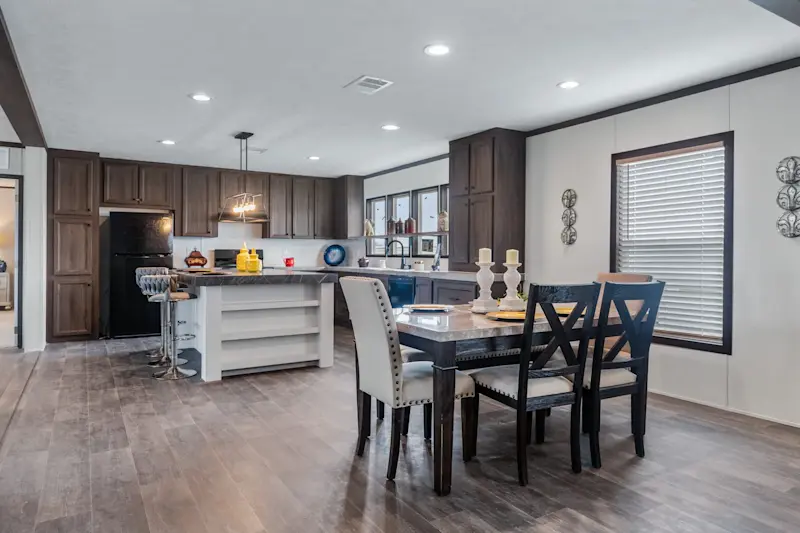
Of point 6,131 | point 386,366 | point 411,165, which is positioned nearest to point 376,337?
point 386,366

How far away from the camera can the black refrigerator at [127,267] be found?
22.2 ft

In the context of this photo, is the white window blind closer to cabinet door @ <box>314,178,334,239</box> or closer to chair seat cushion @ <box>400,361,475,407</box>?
chair seat cushion @ <box>400,361,475,407</box>

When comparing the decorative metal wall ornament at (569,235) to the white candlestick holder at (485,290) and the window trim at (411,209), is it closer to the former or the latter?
the window trim at (411,209)

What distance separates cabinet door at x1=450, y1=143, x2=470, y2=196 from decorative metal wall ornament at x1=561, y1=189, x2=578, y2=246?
104 cm

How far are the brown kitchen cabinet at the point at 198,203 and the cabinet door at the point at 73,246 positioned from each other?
1134mm

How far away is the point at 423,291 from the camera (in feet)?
20.7

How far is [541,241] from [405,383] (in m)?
3.16

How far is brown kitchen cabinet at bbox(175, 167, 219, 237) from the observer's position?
7.47 meters

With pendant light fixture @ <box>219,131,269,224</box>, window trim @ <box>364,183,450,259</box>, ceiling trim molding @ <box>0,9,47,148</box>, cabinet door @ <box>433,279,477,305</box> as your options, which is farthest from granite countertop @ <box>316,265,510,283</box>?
ceiling trim molding @ <box>0,9,47,148</box>

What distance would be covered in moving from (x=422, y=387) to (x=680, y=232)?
2.76m

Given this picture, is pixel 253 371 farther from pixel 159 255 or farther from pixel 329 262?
pixel 329 262

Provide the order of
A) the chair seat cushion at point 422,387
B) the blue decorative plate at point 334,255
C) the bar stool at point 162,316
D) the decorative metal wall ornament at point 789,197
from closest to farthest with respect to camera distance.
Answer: the chair seat cushion at point 422,387
the decorative metal wall ornament at point 789,197
the bar stool at point 162,316
the blue decorative plate at point 334,255

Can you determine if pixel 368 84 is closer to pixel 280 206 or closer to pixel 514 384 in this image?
pixel 514 384

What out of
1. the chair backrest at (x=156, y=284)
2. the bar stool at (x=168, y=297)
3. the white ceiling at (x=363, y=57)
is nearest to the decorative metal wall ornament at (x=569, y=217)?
the white ceiling at (x=363, y=57)
